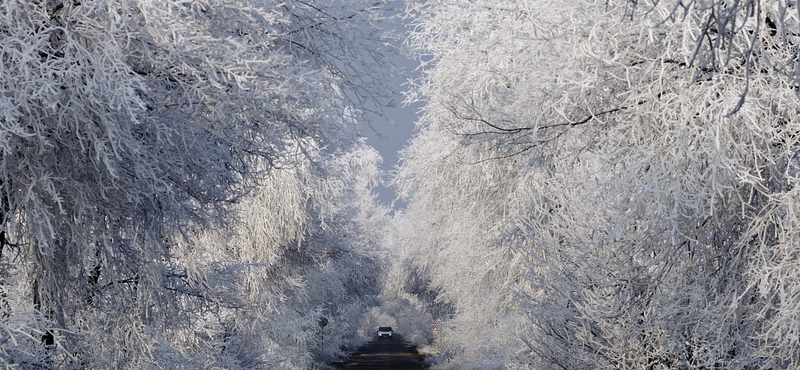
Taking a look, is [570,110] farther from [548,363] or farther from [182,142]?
[548,363]

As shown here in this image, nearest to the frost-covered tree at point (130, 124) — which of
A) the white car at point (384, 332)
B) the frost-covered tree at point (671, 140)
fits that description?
the frost-covered tree at point (671, 140)

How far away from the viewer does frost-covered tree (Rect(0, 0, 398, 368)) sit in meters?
5.50

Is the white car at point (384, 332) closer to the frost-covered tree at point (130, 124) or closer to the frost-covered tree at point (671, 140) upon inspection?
the frost-covered tree at point (671, 140)

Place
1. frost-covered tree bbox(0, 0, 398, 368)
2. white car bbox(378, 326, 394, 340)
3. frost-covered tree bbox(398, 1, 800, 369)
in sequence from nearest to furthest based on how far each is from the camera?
frost-covered tree bbox(0, 0, 398, 368), frost-covered tree bbox(398, 1, 800, 369), white car bbox(378, 326, 394, 340)

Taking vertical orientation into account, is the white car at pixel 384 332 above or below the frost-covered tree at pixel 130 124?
below

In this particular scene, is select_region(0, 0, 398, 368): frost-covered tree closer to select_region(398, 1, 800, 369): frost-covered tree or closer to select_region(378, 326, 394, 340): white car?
select_region(398, 1, 800, 369): frost-covered tree

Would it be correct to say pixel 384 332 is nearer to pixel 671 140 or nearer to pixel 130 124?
pixel 671 140

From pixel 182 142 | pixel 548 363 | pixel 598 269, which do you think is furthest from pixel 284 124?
pixel 548 363

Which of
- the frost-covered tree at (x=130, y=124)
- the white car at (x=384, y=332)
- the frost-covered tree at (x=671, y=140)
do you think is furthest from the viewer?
the white car at (x=384, y=332)

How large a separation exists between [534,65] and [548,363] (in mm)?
5300

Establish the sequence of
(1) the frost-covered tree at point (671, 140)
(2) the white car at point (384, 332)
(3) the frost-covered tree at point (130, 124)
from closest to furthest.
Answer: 1. (3) the frost-covered tree at point (130, 124)
2. (1) the frost-covered tree at point (671, 140)
3. (2) the white car at point (384, 332)

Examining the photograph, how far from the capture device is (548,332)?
10.9 m

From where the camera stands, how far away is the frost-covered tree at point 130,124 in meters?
5.50

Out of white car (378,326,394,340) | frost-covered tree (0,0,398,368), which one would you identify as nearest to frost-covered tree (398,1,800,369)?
frost-covered tree (0,0,398,368)
